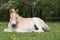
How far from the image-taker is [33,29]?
A: 11.7 m

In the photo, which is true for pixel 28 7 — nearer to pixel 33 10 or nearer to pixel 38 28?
pixel 33 10

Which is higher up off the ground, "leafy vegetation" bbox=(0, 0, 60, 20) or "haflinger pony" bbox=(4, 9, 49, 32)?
"haflinger pony" bbox=(4, 9, 49, 32)

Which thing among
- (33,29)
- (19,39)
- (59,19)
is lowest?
(59,19)

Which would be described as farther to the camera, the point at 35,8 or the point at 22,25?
the point at 35,8

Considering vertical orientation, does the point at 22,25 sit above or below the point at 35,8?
above

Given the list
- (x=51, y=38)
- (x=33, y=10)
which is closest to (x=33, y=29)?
(x=51, y=38)

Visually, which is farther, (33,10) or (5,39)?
(33,10)

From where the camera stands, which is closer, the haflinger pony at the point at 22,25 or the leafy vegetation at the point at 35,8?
the haflinger pony at the point at 22,25

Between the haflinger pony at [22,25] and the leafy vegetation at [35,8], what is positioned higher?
the haflinger pony at [22,25]

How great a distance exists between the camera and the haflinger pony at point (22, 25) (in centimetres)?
1145

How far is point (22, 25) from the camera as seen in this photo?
11734 mm

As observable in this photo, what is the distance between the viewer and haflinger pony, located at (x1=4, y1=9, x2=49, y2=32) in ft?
Answer: 37.6

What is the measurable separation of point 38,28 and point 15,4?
24.6 ft

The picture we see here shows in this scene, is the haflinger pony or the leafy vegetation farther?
the leafy vegetation
